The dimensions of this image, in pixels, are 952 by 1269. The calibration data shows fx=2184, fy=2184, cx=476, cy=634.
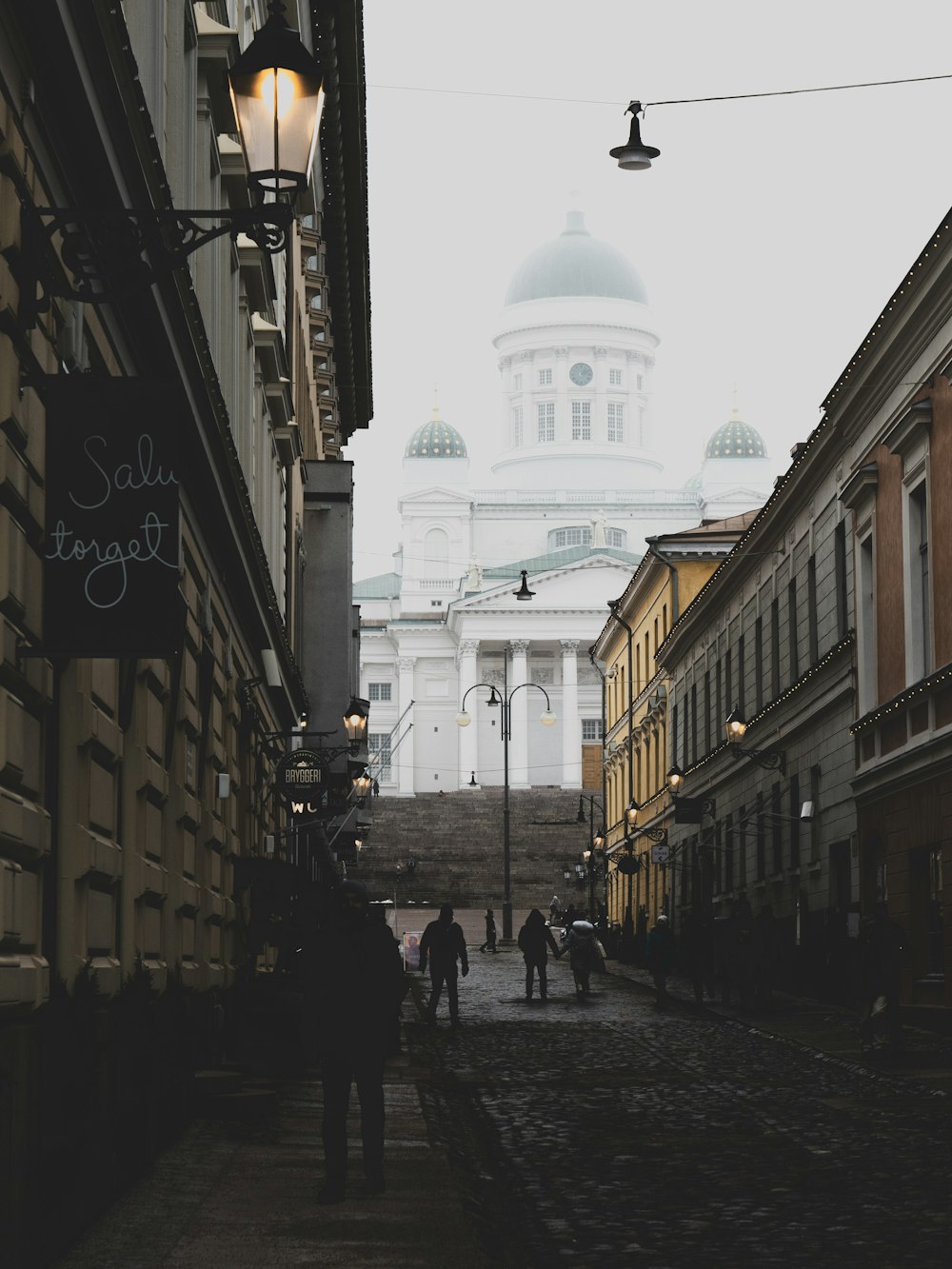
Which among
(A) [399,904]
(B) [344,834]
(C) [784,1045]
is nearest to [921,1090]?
(C) [784,1045]

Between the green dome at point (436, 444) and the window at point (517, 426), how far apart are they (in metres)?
12.7

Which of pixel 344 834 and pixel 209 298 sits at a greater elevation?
pixel 209 298

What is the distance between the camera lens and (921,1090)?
60.4 feet

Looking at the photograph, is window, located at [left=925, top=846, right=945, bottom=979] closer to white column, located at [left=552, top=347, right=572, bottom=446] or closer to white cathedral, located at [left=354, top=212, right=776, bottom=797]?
white cathedral, located at [left=354, top=212, right=776, bottom=797]

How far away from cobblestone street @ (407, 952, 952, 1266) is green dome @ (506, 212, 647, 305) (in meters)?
132

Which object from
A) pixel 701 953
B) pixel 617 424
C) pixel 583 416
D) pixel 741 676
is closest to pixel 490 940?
pixel 741 676

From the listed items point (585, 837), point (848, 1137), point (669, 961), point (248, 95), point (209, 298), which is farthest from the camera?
point (585, 837)

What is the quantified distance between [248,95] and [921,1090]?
12.3 meters

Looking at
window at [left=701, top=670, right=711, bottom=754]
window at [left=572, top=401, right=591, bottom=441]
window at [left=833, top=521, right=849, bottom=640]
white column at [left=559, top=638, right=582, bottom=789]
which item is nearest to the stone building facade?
window at [left=833, top=521, right=849, bottom=640]

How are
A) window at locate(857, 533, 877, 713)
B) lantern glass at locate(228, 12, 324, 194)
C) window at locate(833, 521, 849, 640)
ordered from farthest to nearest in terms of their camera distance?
window at locate(833, 521, 849, 640) < window at locate(857, 533, 877, 713) < lantern glass at locate(228, 12, 324, 194)

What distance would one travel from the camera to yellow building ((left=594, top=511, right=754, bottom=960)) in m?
57.0

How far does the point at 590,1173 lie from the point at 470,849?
75.9 meters

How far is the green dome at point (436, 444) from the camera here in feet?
461

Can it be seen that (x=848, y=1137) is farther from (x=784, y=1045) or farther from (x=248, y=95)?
(x=784, y=1045)
